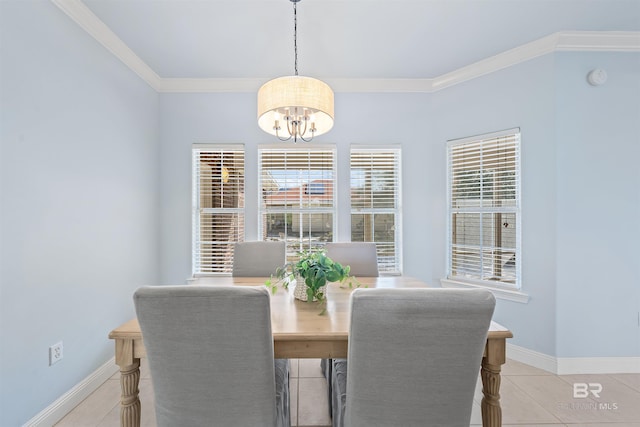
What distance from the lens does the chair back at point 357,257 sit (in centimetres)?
246

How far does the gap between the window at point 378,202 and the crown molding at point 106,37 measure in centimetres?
221

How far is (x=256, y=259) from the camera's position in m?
2.53

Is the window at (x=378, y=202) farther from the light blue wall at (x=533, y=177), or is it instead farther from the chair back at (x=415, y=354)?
the chair back at (x=415, y=354)

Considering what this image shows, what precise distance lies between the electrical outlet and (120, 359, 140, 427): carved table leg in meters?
0.93

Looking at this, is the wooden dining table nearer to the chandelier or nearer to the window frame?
the chandelier

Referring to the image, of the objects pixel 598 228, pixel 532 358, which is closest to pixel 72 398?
pixel 532 358

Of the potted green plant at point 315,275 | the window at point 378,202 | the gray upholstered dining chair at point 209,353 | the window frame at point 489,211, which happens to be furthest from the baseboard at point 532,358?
the gray upholstered dining chair at point 209,353

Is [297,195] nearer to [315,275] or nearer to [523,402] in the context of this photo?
[315,275]

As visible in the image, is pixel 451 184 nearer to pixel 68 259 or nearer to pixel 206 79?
pixel 206 79

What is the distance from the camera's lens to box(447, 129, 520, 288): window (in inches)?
106

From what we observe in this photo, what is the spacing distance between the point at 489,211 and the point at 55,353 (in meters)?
3.58

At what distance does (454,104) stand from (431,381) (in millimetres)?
2809

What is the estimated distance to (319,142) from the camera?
3.18 m

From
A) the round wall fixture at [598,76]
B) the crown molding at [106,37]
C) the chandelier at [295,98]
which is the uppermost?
the crown molding at [106,37]
